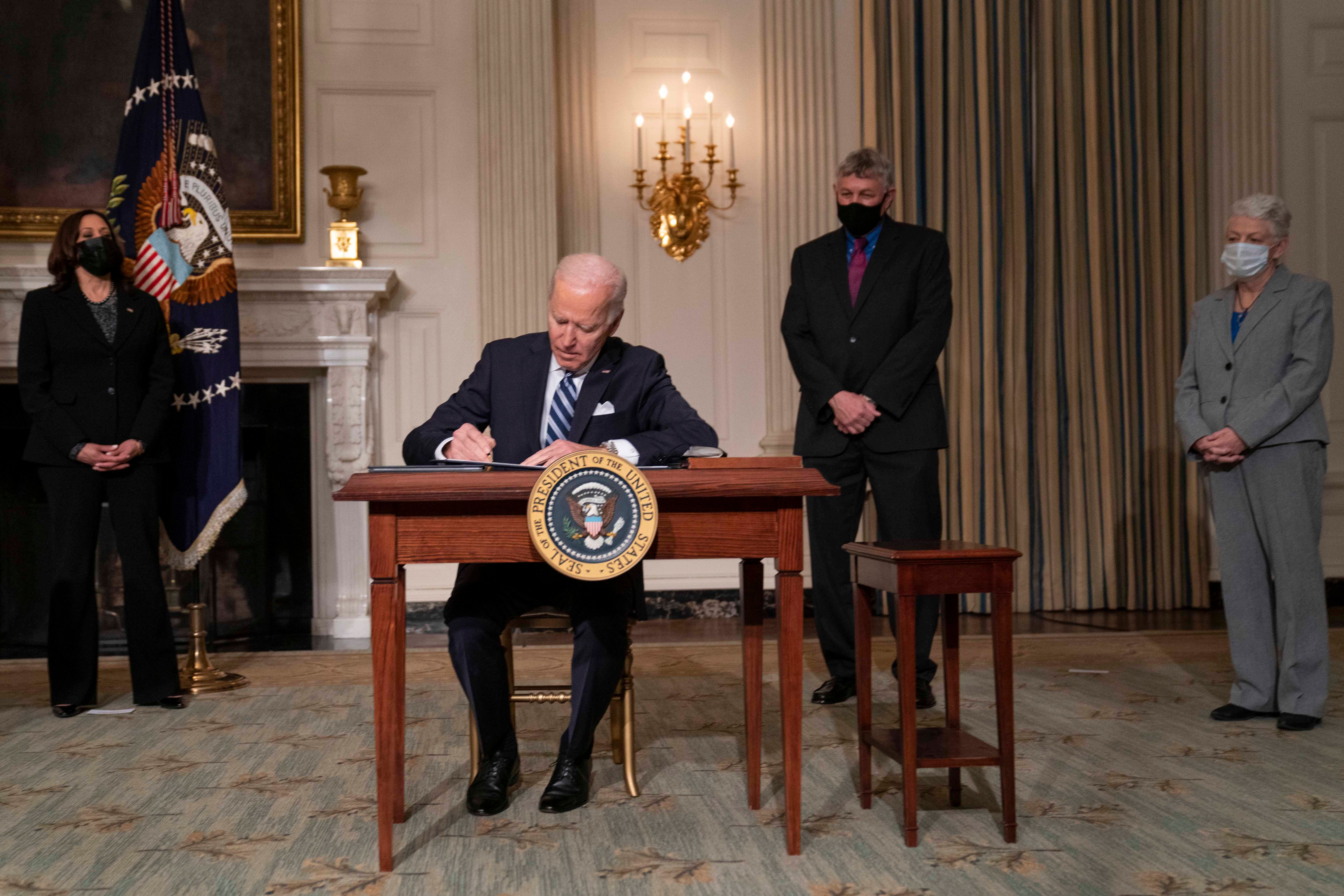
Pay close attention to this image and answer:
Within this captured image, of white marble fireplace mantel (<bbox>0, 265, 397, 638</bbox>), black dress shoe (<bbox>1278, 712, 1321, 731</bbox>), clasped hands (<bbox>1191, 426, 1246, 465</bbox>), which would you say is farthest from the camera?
white marble fireplace mantel (<bbox>0, 265, 397, 638</bbox>)

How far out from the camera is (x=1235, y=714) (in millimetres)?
3150

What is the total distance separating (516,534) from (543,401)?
591 mm

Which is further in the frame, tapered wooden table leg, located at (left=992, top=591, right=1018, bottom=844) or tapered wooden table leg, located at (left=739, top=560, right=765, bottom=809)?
tapered wooden table leg, located at (left=739, top=560, right=765, bottom=809)

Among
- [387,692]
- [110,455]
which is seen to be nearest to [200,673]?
[110,455]

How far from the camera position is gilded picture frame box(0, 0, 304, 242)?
517 centimetres

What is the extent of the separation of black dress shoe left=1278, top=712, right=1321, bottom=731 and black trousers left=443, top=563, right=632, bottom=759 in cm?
191

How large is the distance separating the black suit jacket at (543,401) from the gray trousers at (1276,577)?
174 centimetres

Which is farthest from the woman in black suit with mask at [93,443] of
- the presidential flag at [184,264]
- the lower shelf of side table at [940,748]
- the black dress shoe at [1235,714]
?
the black dress shoe at [1235,714]

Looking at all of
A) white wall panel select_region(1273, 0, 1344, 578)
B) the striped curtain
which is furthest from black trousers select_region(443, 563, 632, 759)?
white wall panel select_region(1273, 0, 1344, 578)

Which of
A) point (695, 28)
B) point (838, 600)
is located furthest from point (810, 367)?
point (695, 28)

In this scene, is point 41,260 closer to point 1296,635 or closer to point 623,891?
point 623,891

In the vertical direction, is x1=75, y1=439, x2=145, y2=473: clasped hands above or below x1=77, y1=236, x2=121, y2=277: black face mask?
below

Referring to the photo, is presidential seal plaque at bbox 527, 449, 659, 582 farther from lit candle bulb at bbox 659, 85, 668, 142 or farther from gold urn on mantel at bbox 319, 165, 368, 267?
lit candle bulb at bbox 659, 85, 668, 142

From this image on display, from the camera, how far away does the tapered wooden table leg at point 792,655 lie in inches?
80.3
